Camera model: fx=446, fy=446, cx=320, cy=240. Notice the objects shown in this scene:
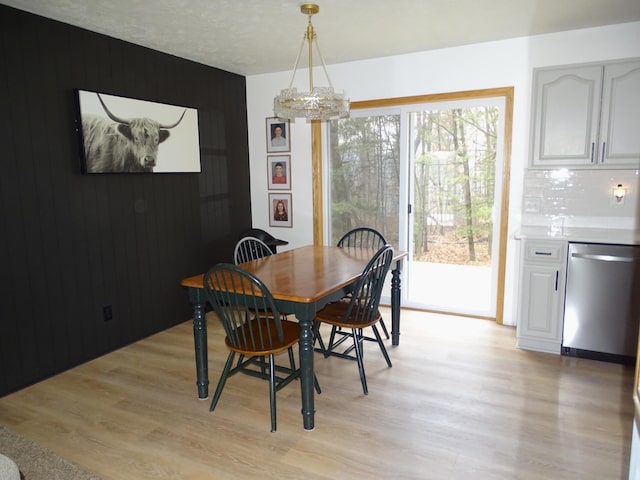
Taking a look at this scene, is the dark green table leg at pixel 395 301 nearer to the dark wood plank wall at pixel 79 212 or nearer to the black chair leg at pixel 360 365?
the black chair leg at pixel 360 365

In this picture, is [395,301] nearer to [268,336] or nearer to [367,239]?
[367,239]

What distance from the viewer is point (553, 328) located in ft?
11.0

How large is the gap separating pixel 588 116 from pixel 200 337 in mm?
3191

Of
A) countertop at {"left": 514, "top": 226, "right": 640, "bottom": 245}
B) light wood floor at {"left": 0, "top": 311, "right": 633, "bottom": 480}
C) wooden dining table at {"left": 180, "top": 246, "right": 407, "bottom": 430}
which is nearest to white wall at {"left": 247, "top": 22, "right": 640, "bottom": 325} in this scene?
countertop at {"left": 514, "top": 226, "right": 640, "bottom": 245}

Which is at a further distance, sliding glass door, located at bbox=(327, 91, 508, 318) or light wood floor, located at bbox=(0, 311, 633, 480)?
sliding glass door, located at bbox=(327, 91, 508, 318)

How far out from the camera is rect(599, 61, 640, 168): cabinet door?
3234 millimetres

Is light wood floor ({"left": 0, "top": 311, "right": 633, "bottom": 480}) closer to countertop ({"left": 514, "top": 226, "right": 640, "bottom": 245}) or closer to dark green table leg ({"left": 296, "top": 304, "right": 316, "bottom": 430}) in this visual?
dark green table leg ({"left": 296, "top": 304, "right": 316, "bottom": 430})

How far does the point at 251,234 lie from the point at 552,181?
290 centimetres

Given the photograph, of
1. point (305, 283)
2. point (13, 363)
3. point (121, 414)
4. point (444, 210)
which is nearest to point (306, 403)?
point (305, 283)

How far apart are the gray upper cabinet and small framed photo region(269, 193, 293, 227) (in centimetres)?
252

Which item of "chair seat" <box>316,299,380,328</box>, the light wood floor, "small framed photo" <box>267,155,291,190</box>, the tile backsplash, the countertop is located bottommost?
the light wood floor

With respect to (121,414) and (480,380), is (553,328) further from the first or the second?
(121,414)

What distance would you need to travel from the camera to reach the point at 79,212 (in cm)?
329

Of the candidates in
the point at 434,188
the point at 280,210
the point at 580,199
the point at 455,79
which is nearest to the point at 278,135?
the point at 280,210
